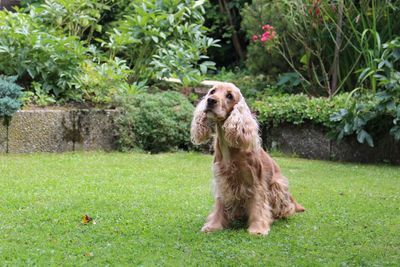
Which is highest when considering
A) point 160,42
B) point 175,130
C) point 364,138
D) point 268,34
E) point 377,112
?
point 268,34

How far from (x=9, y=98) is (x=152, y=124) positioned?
1957 millimetres

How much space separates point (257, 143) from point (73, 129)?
4.33 m

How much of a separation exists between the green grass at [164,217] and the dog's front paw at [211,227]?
6cm

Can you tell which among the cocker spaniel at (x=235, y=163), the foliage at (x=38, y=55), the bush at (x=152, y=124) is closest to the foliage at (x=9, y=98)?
the foliage at (x=38, y=55)

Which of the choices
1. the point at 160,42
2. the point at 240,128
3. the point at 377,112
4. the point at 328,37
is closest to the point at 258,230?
the point at 240,128

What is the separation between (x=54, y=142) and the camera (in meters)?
8.64

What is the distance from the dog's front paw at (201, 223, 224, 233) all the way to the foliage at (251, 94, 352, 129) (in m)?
4.35

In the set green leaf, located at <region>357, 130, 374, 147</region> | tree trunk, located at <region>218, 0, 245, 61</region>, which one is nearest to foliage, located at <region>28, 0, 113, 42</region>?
tree trunk, located at <region>218, 0, 245, 61</region>

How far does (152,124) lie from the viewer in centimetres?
Result: 910

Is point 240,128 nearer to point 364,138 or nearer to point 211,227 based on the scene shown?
point 211,227

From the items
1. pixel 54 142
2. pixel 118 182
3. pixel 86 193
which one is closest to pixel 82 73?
pixel 54 142

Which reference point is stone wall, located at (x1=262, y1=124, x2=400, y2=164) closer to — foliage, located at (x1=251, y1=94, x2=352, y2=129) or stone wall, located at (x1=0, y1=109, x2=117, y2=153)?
foliage, located at (x1=251, y1=94, x2=352, y2=129)

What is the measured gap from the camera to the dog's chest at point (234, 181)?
5055mm

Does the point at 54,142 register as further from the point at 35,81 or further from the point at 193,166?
the point at 193,166
